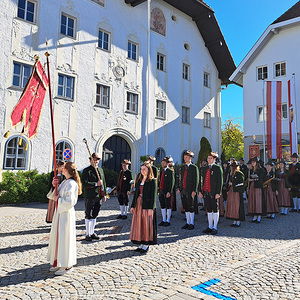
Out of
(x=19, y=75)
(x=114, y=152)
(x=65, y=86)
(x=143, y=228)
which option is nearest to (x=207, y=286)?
(x=143, y=228)

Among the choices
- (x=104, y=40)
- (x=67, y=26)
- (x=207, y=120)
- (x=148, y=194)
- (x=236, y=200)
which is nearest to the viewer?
(x=148, y=194)

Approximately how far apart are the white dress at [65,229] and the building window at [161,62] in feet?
54.6

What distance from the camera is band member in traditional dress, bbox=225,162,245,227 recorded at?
25.8 feet

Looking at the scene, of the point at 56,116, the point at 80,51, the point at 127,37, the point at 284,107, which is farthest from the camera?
the point at 284,107

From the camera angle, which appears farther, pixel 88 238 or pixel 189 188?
pixel 189 188

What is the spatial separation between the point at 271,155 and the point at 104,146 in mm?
9385

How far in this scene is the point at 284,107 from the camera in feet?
62.6

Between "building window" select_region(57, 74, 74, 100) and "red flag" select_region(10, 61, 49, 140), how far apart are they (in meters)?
9.59

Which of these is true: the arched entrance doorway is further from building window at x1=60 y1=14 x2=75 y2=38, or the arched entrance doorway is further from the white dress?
the white dress

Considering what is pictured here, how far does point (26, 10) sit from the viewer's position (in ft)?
43.5

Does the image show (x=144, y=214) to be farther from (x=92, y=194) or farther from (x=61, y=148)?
(x=61, y=148)

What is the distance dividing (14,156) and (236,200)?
386 inches

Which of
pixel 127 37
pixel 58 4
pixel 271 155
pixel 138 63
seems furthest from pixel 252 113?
pixel 58 4

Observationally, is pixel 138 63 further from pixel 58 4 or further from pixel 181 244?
pixel 181 244
